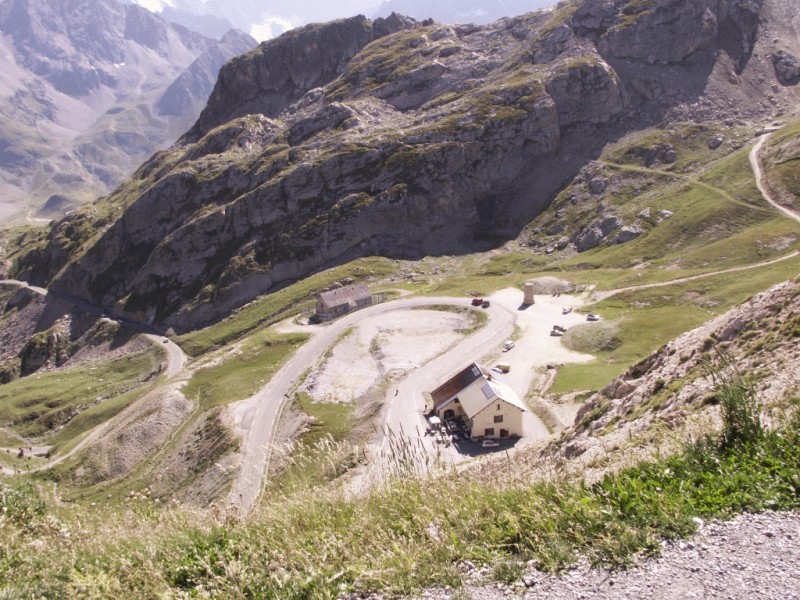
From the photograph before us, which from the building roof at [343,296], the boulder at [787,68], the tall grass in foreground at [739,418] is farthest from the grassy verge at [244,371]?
the boulder at [787,68]

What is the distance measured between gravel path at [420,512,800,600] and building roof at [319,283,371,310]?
360 feet

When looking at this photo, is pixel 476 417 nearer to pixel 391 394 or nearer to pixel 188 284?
pixel 391 394

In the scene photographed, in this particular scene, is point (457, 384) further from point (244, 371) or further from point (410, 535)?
point (244, 371)

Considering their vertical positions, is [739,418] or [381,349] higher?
[739,418]

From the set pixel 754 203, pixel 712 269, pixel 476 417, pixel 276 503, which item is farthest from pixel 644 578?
pixel 754 203

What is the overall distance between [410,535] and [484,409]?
44142 millimetres

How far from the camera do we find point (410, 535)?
10344mm

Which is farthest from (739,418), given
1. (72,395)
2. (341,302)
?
(72,395)

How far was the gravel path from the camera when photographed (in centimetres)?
820

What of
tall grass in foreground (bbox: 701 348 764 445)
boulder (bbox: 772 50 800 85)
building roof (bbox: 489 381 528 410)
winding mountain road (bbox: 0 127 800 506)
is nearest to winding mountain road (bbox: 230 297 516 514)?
winding mountain road (bbox: 0 127 800 506)

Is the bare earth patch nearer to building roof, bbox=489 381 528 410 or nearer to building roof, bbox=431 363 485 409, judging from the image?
building roof, bbox=431 363 485 409

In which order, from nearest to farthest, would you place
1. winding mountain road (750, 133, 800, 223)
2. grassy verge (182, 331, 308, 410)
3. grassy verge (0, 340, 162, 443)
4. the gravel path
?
1. the gravel path
2. grassy verge (182, 331, 308, 410)
3. grassy verge (0, 340, 162, 443)
4. winding mountain road (750, 133, 800, 223)

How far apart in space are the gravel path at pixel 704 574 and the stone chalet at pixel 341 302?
355 ft

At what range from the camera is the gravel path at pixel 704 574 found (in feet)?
26.9
